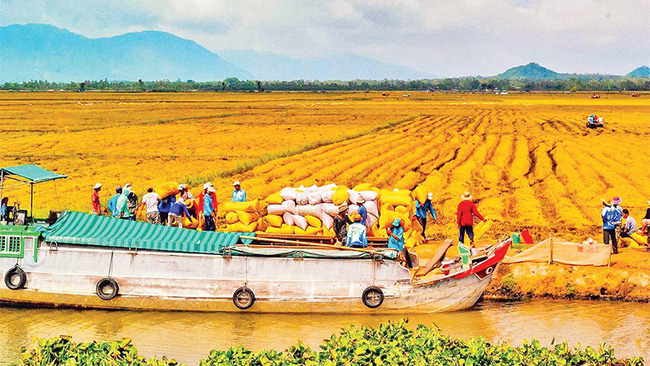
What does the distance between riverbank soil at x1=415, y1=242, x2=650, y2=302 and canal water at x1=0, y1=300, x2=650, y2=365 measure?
49 centimetres

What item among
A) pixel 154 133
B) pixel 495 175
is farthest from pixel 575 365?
pixel 154 133

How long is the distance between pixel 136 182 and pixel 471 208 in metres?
16.5

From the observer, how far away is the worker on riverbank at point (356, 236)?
55.5ft

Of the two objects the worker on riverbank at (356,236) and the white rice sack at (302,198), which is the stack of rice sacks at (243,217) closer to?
the white rice sack at (302,198)

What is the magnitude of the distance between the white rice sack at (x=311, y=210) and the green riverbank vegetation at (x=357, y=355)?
6.92m

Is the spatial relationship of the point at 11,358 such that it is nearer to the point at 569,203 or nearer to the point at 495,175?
the point at 569,203

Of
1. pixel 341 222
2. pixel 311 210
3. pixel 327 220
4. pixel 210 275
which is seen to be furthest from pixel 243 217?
pixel 341 222

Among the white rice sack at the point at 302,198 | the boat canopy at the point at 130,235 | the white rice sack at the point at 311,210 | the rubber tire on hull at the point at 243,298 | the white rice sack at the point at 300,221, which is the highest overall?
the white rice sack at the point at 302,198

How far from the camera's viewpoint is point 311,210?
18.5 metres

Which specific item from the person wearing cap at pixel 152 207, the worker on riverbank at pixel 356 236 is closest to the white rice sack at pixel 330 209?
the worker on riverbank at pixel 356 236

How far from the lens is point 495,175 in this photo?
31484 mm

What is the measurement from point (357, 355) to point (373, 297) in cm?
526

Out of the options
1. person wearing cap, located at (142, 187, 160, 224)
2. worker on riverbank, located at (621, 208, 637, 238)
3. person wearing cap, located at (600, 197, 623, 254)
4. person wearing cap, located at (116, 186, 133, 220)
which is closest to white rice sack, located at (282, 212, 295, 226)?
person wearing cap, located at (142, 187, 160, 224)

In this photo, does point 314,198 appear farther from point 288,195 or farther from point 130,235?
point 130,235
